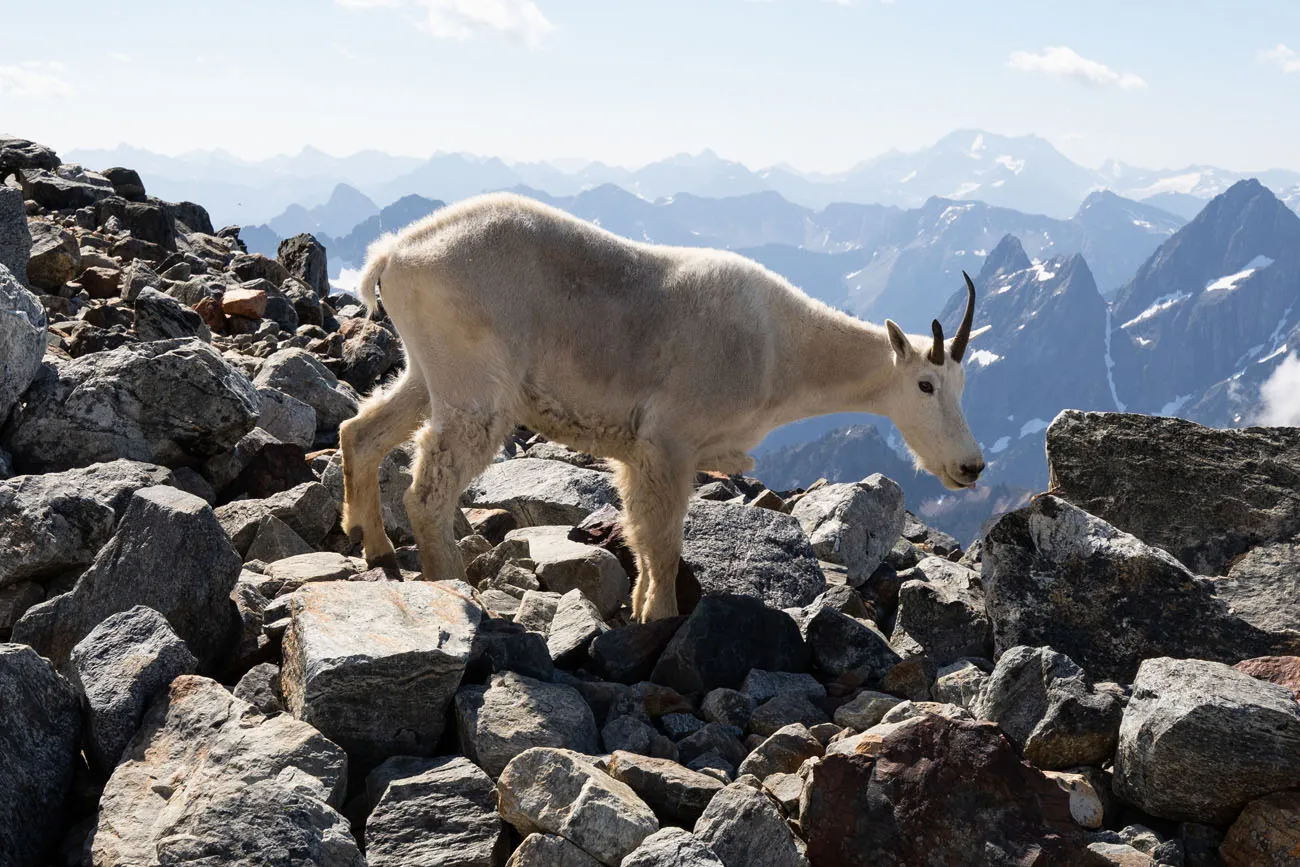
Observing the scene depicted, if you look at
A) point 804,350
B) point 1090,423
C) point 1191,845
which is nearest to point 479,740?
point 1191,845

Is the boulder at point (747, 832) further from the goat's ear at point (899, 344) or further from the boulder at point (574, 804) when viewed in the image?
the goat's ear at point (899, 344)

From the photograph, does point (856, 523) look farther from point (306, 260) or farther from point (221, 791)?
point (306, 260)

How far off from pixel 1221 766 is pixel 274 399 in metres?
9.38

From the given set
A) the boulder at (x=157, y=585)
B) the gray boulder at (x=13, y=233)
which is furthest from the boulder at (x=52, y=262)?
the boulder at (x=157, y=585)

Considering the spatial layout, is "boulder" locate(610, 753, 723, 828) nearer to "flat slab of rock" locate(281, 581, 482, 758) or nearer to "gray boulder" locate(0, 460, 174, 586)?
"flat slab of rock" locate(281, 581, 482, 758)

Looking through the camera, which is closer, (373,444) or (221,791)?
(221,791)

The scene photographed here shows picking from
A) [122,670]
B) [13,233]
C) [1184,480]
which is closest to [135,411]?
[122,670]

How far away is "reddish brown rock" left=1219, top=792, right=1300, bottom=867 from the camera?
15.0 ft

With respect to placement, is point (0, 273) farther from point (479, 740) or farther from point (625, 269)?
point (479, 740)

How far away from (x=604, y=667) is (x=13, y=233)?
11.0m

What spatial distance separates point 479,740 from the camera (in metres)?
5.05

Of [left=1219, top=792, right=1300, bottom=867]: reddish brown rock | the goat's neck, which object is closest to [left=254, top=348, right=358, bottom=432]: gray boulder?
the goat's neck

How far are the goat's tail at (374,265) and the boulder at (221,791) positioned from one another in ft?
13.5

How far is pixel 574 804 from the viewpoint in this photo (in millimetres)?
4324
